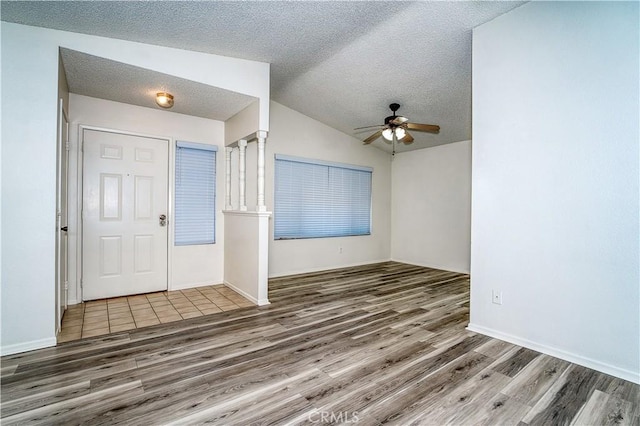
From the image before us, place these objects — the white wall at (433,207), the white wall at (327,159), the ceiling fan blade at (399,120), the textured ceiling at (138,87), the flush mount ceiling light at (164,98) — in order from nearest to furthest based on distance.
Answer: the textured ceiling at (138,87) < the flush mount ceiling light at (164,98) < the ceiling fan blade at (399,120) < the white wall at (327,159) < the white wall at (433,207)

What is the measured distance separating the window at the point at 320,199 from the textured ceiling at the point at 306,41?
1429 mm

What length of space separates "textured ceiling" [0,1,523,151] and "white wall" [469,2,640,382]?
54cm

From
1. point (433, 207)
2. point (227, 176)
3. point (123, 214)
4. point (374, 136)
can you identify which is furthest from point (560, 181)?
point (123, 214)

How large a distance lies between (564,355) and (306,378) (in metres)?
2.02

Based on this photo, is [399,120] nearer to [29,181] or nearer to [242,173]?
[242,173]

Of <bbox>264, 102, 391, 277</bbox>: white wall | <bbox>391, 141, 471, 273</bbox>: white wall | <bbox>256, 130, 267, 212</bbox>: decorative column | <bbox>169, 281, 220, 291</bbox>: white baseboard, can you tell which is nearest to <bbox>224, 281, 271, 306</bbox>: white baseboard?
<bbox>169, 281, 220, 291</bbox>: white baseboard

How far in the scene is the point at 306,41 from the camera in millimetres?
3225

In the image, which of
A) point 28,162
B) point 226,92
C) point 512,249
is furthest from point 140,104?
point 512,249

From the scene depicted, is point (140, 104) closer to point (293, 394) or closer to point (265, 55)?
point (265, 55)

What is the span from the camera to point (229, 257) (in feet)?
14.6

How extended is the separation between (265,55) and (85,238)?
3.08 metres

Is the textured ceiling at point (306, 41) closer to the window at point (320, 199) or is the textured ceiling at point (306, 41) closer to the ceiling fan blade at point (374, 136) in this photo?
the ceiling fan blade at point (374, 136)

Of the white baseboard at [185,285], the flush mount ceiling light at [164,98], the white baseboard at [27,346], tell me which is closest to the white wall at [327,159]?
the white baseboard at [185,285]

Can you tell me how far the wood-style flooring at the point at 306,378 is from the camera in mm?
1714
